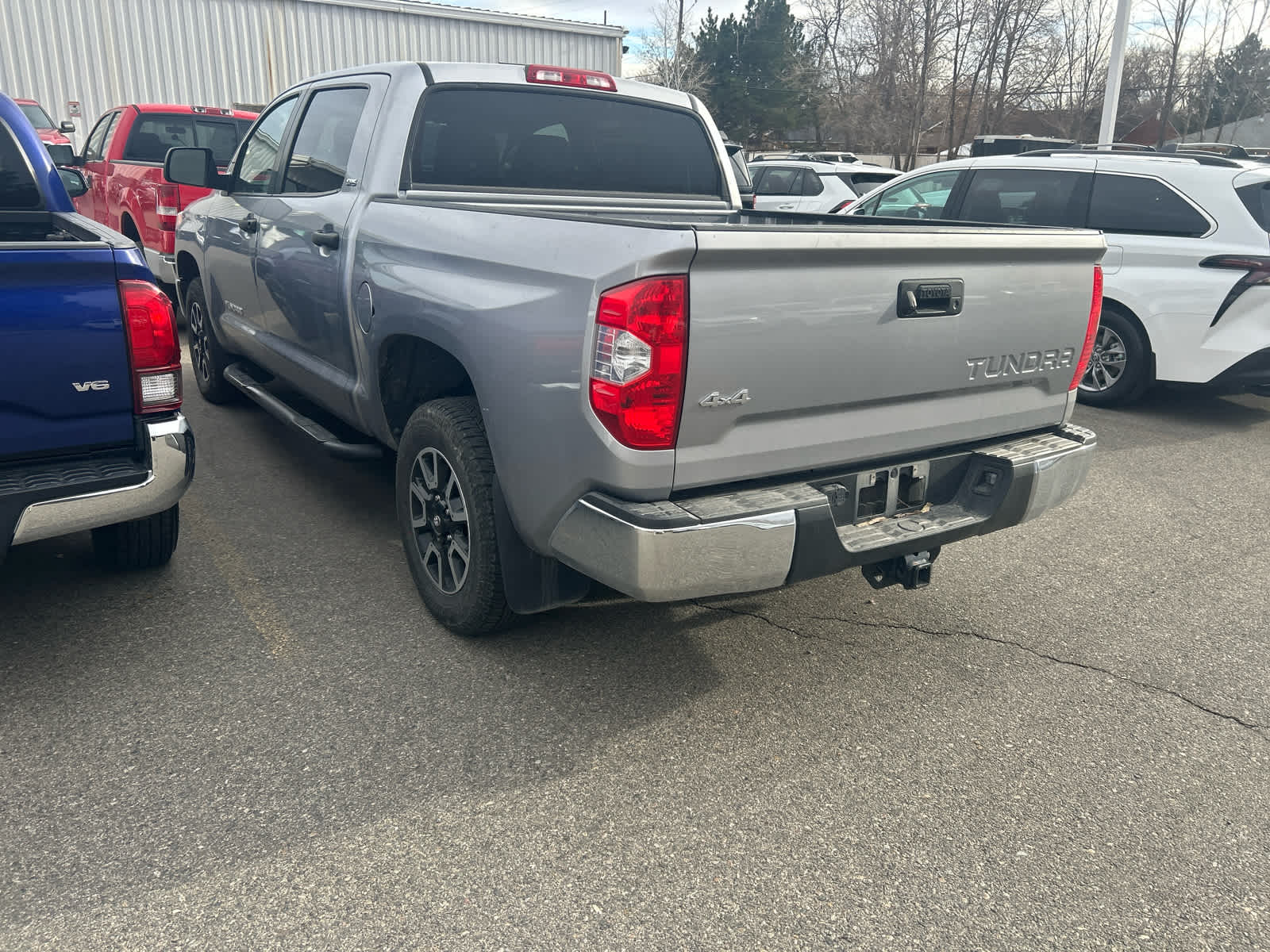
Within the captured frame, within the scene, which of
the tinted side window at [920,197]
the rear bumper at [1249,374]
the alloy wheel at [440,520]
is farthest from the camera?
the tinted side window at [920,197]

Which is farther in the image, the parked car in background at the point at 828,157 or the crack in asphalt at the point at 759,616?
the parked car in background at the point at 828,157

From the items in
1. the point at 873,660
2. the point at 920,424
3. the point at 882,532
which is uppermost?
the point at 920,424

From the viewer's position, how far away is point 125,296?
10.3 feet

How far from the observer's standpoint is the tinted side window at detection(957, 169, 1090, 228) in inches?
289

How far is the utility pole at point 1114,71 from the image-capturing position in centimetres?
1510

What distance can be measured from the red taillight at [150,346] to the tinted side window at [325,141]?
1175 mm

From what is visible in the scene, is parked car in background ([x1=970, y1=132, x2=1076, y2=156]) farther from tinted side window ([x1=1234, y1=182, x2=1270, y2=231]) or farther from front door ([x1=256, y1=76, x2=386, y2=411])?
front door ([x1=256, y1=76, x2=386, y2=411])

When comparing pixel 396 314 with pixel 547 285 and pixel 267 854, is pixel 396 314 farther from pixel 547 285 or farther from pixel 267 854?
pixel 267 854

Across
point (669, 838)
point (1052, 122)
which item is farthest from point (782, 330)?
point (1052, 122)

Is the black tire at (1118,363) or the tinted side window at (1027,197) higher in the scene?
the tinted side window at (1027,197)

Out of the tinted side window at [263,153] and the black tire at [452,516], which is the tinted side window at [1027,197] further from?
the black tire at [452,516]

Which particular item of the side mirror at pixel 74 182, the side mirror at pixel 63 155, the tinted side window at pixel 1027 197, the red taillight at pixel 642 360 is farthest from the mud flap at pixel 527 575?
the tinted side window at pixel 1027 197

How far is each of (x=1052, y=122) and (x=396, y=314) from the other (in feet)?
131

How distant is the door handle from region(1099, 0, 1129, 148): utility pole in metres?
14.0
